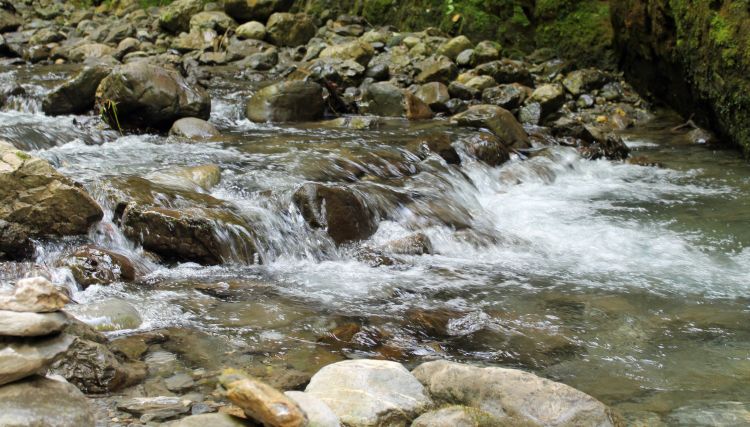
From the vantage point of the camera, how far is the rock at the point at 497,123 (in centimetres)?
1043

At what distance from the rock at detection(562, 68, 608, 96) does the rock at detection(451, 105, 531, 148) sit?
306 centimetres

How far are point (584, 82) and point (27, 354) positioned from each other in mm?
12333

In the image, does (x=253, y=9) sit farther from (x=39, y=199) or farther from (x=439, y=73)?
(x=39, y=199)

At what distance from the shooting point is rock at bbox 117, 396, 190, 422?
116 inches

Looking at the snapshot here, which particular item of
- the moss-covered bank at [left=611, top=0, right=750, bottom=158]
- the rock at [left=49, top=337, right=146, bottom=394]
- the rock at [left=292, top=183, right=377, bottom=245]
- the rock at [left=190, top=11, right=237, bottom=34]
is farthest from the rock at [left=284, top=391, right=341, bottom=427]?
the rock at [left=190, top=11, right=237, bottom=34]

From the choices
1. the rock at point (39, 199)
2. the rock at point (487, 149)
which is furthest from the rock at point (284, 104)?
the rock at point (39, 199)

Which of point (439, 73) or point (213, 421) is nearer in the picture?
point (213, 421)

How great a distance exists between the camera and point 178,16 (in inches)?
738

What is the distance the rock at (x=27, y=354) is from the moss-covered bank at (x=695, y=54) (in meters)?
8.86

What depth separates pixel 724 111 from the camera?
9617 millimetres

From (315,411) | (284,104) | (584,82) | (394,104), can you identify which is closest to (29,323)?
(315,411)

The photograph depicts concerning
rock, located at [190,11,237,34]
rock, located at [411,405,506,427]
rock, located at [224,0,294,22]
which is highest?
rock, located at [224,0,294,22]

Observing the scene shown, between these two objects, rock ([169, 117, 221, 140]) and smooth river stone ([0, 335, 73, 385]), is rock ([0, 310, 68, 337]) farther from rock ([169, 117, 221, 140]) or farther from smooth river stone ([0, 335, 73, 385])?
rock ([169, 117, 221, 140])

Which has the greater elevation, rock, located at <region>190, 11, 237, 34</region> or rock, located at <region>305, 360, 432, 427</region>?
rock, located at <region>190, 11, 237, 34</region>
